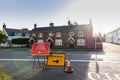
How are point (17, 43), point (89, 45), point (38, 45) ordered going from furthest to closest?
point (17, 43), point (89, 45), point (38, 45)

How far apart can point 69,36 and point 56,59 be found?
34.6m

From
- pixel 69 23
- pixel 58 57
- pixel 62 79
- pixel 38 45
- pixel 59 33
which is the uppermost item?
pixel 69 23

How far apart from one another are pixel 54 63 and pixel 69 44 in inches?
1359

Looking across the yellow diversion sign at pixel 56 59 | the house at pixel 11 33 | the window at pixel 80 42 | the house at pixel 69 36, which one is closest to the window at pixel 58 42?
the house at pixel 69 36

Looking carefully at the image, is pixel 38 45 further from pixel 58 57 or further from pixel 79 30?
pixel 79 30

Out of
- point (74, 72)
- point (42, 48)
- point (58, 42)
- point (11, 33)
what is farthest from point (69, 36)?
point (74, 72)

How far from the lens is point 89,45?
44.3 meters

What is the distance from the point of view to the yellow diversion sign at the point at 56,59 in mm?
12305

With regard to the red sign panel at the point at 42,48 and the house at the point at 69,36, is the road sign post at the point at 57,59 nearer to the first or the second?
the red sign panel at the point at 42,48

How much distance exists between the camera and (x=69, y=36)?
46.8m

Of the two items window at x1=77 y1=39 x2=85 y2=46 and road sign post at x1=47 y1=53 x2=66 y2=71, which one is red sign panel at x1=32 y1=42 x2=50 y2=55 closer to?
road sign post at x1=47 y1=53 x2=66 y2=71

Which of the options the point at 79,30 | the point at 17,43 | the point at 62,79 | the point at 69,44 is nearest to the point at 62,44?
the point at 69,44

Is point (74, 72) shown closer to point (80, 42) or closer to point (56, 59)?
point (56, 59)

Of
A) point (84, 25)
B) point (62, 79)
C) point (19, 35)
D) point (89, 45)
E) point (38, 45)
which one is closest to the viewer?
point (62, 79)
